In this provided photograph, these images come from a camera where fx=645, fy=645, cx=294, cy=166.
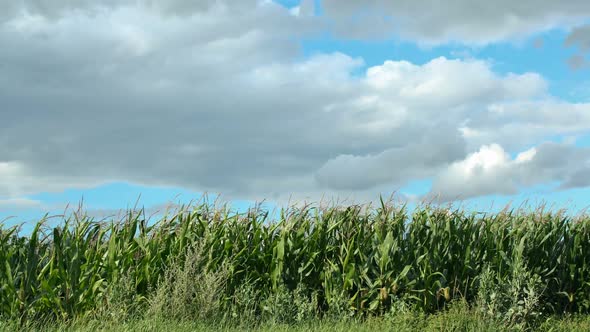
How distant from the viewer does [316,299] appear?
33.7 ft

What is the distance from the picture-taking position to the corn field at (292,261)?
10.2 metres

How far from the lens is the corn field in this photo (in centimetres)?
1020

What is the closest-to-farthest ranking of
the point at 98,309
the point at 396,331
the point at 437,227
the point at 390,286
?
the point at 396,331
the point at 98,309
the point at 390,286
the point at 437,227

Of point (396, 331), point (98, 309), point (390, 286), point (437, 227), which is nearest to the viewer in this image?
point (396, 331)

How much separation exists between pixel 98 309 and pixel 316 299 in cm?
337

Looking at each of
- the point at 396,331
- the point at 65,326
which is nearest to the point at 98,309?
the point at 65,326

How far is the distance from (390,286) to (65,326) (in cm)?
509

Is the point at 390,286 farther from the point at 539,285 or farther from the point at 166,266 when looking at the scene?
the point at 166,266

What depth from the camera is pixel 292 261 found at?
429 inches

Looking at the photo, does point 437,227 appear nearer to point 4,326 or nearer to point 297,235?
point 297,235

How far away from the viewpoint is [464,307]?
33.7 feet

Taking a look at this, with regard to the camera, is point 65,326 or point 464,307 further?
point 464,307

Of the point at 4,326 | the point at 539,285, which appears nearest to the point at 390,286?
→ the point at 539,285

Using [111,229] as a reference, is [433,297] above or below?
below
